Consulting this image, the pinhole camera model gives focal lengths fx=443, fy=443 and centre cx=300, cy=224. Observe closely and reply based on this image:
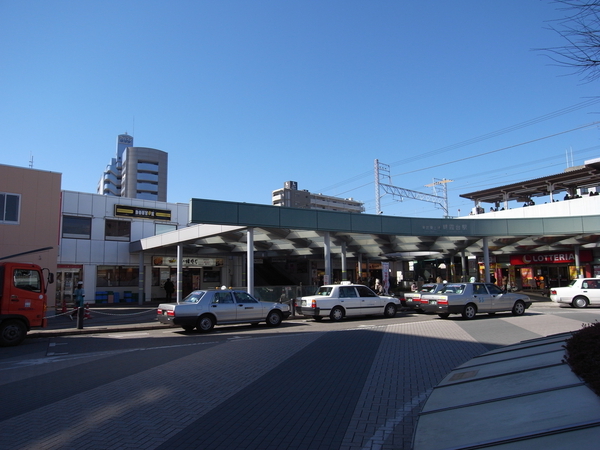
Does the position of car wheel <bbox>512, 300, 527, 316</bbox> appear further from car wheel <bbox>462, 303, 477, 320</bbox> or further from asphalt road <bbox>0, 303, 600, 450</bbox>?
asphalt road <bbox>0, 303, 600, 450</bbox>

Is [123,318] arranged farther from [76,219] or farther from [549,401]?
[549,401]

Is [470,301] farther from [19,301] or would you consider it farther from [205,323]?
[19,301]

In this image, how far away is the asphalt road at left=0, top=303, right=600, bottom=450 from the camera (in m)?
5.26

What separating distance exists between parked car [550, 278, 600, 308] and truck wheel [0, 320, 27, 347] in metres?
25.0

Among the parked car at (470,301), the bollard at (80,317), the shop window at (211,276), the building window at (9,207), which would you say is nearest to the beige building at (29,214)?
the building window at (9,207)

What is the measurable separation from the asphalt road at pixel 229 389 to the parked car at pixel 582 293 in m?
11.3

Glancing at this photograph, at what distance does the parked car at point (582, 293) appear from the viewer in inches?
914

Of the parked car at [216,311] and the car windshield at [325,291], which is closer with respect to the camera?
the parked car at [216,311]

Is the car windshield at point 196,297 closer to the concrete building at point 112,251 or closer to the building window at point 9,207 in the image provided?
the building window at point 9,207

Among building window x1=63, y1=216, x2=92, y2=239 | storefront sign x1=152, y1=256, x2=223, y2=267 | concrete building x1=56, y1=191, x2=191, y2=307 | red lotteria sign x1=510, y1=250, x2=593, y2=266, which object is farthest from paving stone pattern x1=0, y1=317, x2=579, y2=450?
red lotteria sign x1=510, y1=250, x2=593, y2=266

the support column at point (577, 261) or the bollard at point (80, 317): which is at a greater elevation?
the support column at point (577, 261)

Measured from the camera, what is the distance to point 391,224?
78.7ft

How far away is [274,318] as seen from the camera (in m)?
17.5

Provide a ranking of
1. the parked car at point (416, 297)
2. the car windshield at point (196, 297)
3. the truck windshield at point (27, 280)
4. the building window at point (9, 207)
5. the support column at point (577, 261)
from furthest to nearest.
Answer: the support column at point (577, 261)
the building window at point (9, 207)
the parked car at point (416, 297)
the car windshield at point (196, 297)
the truck windshield at point (27, 280)
